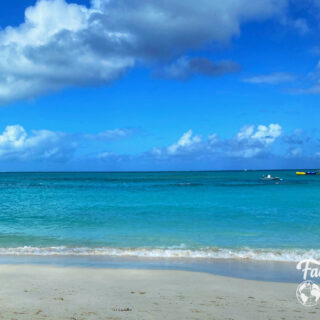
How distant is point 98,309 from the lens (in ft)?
25.8

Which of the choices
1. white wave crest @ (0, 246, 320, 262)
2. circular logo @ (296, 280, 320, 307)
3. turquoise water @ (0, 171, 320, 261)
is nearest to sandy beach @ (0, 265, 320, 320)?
circular logo @ (296, 280, 320, 307)

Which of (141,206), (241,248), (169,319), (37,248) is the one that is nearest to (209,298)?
(169,319)

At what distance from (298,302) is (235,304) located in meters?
1.58

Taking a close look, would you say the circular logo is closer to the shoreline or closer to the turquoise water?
the shoreline

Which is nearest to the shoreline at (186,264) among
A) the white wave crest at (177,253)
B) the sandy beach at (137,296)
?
the white wave crest at (177,253)

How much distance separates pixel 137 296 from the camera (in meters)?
8.93

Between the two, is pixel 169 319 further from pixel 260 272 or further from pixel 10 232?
pixel 10 232

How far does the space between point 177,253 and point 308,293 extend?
20.3 ft

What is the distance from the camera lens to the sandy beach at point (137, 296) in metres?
7.59

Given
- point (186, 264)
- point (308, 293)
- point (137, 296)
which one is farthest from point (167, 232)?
point (308, 293)

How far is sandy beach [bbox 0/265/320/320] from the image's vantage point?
7590 mm

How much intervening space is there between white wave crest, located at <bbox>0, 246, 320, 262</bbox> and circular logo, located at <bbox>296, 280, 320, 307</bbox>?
12.3 ft

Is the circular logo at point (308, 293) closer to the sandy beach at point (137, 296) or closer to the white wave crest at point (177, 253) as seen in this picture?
the sandy beach at point (137, 296)

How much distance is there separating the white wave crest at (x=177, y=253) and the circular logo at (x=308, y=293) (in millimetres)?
3736
